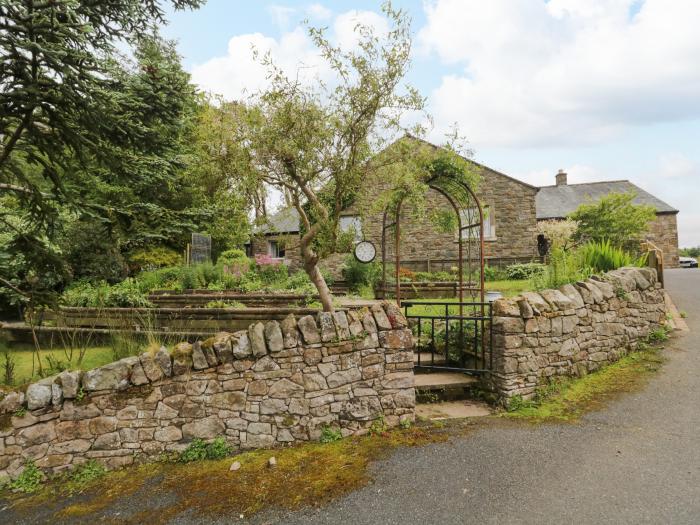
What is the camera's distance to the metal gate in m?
5.50

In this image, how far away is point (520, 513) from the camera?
308cm

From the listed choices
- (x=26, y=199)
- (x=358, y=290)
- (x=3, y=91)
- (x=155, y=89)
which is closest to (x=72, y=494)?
(x=26, y=199)

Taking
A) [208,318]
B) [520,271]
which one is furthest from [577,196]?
[208,318]

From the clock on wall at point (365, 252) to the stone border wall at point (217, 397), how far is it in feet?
28.4

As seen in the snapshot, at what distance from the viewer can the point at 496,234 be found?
17.6 m

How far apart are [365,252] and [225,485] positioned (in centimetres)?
1018

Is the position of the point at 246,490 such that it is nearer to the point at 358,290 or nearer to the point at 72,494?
the point at 72,494

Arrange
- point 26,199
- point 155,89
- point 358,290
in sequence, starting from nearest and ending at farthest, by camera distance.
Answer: point 26,199
point 155,89
point 358,290

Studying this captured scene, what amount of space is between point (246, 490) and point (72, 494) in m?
1.84

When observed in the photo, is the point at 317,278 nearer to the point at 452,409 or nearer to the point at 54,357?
the point at 452,409

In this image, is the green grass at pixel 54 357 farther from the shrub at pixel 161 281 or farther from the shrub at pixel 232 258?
the shrub at pixel 232 258

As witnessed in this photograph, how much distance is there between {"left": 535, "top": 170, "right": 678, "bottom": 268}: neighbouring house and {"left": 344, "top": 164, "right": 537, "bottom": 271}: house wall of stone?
17.3ft

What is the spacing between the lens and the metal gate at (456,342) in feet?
18.0

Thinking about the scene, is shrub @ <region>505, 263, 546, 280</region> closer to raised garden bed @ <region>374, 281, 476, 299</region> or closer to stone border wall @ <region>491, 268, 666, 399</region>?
raised garden bed @ <region>374, 281, 476, 299</region>
